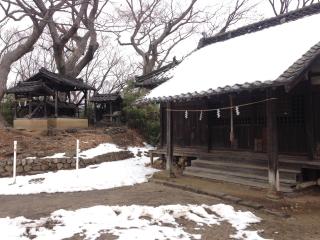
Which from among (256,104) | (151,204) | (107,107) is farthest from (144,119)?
(151,204)

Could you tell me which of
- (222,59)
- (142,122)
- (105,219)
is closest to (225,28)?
(142,122)

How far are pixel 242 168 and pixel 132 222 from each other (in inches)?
206

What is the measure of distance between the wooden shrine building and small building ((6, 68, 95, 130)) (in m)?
8.38

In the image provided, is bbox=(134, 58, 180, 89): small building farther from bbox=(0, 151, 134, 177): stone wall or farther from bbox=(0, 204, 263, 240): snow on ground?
bbox=(0, 204, 263, 240): snow on ground

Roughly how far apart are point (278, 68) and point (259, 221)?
3776mm

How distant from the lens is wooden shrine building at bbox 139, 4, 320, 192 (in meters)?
9.35

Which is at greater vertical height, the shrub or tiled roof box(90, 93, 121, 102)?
tiled roof box(90, 93, 121, 102)

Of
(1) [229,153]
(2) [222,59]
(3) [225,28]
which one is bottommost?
(1) [229,153]

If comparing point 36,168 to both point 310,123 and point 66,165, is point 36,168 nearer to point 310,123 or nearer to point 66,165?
point 66,165

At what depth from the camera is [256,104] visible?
12.2m

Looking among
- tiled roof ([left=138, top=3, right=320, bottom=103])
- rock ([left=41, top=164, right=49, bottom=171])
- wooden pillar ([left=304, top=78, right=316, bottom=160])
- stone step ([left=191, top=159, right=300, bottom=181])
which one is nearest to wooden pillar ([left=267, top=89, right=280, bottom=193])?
tiled roof ([left=138, top=3, right=320, bottom=103])

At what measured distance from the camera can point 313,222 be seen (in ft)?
25.4

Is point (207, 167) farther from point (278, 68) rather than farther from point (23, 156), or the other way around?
point (23, 156)

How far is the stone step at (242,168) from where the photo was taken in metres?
10.3
